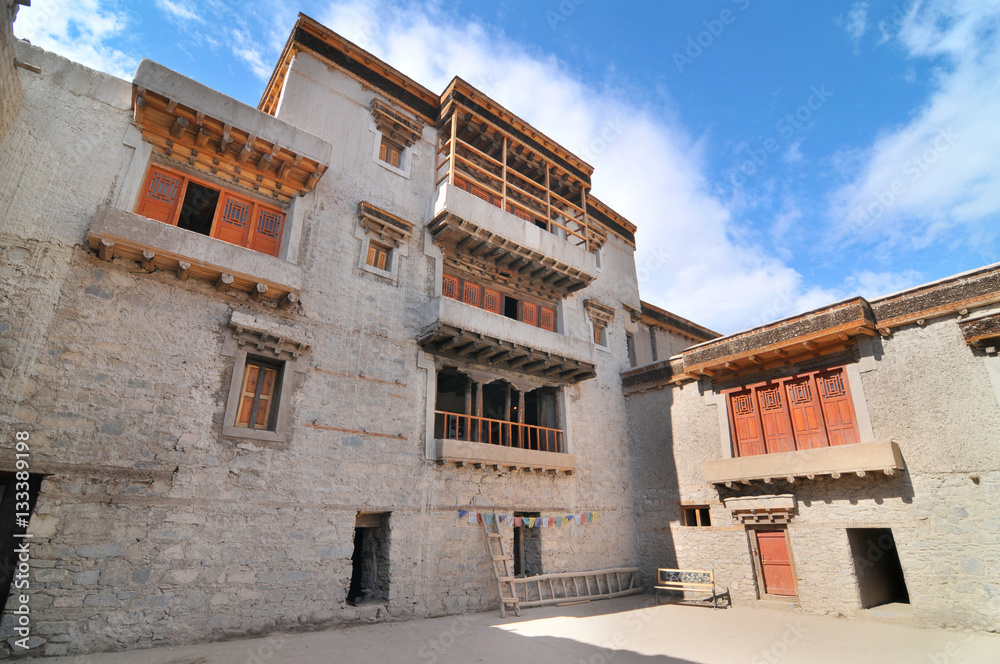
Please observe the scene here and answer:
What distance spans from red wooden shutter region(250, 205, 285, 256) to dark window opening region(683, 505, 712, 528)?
42.7ft

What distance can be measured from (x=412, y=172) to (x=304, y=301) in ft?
17.9

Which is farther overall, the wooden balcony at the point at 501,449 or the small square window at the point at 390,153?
the small square window at the point at 390,153

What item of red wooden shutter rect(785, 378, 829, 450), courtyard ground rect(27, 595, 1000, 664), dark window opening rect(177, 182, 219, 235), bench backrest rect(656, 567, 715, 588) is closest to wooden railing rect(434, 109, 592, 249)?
dark window opening rect(177, 182, 219, 235)

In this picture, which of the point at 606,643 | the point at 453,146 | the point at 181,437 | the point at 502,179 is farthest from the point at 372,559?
the point at 502,179

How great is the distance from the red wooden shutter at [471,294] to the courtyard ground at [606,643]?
8.08m

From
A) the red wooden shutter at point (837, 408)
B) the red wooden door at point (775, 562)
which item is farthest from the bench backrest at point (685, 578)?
the red wooden shutter at point (837, 408)

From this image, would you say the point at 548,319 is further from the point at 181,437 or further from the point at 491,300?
the point at 181,437

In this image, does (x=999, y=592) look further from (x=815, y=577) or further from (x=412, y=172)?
(x=412, y=172)

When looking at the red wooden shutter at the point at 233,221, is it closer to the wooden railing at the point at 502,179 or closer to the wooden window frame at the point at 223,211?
the wooden window frame at the point at 223,211

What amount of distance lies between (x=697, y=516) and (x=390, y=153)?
1362cm

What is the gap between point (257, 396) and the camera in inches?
394

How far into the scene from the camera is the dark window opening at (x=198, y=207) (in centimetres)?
1069

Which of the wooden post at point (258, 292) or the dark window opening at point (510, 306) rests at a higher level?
the dark window opening at point (510, 306)

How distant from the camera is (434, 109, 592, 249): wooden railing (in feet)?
47.6
